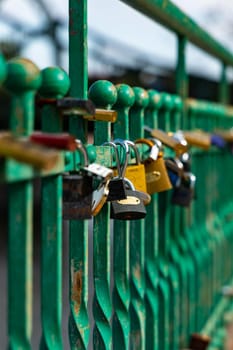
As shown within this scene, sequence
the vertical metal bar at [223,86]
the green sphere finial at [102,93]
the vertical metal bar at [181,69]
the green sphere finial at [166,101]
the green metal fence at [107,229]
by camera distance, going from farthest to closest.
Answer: the vertical metal bar at [223,86] → the vertical metal bar at [181,69] → the green sphere finial at [166,101] → the green sphere finial at [102,93] → the green metal fence at [107,229]

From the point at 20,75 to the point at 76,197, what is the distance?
330 mm

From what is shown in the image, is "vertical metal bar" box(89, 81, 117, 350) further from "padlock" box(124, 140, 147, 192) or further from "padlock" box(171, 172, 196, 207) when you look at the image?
"padlock" box(171, 172, 196, 207)

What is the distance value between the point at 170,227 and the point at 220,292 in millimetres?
1142

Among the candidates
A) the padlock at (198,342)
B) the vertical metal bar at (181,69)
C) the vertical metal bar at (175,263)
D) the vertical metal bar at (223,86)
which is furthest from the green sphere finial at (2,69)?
the vertical metal bar at (223,86)

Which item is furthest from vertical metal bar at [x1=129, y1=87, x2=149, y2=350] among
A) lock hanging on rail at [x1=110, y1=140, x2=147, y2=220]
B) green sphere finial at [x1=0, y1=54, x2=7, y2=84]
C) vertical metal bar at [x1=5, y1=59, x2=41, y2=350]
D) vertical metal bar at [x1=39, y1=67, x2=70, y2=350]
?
green sphere finial at [x1=0, y1=54, x2=7, y2=84]

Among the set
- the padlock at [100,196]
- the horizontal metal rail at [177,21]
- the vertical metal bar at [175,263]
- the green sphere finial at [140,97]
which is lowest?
the vertical metal bar at [175,263]

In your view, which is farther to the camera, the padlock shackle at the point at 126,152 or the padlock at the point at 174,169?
the padlock at the point at 174,169

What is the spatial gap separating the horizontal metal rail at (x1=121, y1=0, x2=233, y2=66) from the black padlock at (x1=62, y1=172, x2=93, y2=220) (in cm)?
68

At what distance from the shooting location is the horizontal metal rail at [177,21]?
186 centimetres

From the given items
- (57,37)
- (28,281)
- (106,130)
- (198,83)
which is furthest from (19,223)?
(198,83)

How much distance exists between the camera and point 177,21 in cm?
222

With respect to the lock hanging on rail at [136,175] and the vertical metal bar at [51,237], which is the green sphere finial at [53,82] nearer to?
the vertical metal bar at [51,237]

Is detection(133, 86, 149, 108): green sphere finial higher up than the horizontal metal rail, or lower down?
lower down

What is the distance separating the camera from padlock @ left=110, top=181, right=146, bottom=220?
139cm
